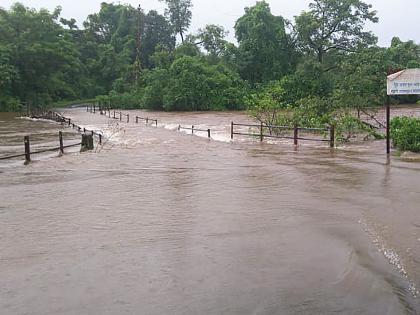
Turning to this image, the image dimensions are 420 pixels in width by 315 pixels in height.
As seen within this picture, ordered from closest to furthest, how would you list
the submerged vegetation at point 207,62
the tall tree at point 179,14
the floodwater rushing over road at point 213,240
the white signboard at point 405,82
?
1. the floodwater rushing over road at point 213,240
2. the white signboard at point 405,82
3. the submerged vegetation at point 207,62
4. the tall tree at point 179,14

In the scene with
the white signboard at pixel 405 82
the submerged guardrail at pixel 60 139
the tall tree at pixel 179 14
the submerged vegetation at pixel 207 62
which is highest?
the tall tree at pixel 179 14

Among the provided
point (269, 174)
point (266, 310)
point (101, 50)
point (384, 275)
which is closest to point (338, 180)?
point (269, 174)

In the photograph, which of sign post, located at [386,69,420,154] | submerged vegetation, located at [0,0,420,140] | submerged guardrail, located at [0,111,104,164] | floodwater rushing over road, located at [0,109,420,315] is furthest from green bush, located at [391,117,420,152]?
submerged vegetation, located at [0,0,420,140]

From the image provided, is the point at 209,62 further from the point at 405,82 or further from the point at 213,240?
the point at 213,240

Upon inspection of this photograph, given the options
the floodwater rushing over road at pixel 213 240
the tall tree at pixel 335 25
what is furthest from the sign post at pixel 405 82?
the tall tree at pixel 335 25

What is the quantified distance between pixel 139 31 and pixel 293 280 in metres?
79.0

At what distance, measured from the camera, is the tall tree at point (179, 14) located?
8169cm

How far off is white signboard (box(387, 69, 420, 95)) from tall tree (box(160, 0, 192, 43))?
7365 cm

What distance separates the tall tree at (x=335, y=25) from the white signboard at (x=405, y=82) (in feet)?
143

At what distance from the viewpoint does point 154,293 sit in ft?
16.4

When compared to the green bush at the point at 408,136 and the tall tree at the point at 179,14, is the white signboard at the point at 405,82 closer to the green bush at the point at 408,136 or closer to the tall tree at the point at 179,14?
the green bush at the point at 408,136

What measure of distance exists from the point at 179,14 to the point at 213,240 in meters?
80.3

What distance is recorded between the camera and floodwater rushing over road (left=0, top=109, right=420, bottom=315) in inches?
189

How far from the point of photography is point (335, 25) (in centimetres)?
5522
